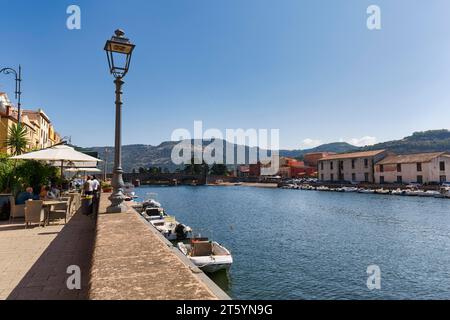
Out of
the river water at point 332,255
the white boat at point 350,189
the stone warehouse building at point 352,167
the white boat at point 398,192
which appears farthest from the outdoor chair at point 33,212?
the stone warehouse building at point 352,167

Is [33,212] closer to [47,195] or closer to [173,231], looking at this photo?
[47,195]

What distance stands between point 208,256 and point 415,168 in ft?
243

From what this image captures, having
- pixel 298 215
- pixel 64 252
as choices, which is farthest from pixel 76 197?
pixel 298 215

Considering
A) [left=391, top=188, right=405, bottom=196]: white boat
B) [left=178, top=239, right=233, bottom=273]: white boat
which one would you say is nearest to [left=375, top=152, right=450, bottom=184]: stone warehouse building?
[left=391, top=188, right=405, bottom=196]: white boat

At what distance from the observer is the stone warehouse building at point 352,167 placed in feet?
275

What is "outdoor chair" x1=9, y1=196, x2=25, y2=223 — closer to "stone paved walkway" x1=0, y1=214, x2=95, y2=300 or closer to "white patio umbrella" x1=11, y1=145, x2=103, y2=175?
"stone paved walkway" x1=0, y1=214, x2=95, y2=300

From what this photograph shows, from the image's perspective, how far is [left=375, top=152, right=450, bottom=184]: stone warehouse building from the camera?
229ft

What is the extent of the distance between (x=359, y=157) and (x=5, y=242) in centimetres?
9008

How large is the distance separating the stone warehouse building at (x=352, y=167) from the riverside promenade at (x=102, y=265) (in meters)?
86.5

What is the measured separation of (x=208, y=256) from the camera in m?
15.5

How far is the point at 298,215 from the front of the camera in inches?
1545

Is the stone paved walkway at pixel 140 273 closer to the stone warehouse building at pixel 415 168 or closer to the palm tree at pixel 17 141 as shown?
the palm tree at pixel 17 141

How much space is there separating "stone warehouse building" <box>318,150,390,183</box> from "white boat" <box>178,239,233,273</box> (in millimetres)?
77955
